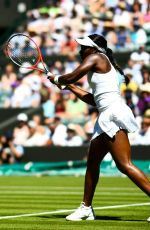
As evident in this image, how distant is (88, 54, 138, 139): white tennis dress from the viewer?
31.4 feet

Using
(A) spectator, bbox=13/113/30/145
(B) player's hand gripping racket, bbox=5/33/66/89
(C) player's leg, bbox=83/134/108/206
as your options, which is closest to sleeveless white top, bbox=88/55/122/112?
(C) player's leg, bbox=83/134/108/206

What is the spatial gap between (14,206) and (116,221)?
257cm

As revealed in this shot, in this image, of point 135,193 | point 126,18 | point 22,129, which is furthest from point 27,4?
point 135,193

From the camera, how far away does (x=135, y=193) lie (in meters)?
14.8

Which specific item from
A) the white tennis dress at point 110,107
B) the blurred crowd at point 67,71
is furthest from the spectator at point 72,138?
the white tennis dress at point 110,107

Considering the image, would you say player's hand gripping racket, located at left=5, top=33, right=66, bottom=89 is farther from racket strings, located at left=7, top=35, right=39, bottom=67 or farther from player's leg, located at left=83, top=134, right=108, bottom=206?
player's leg, located at left=83, top=134, right=108, bottom=206

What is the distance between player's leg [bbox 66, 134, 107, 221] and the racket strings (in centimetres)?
142

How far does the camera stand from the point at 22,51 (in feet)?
35.1

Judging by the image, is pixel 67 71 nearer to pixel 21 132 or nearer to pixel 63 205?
pixel 21 132

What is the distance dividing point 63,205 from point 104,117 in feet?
9.31

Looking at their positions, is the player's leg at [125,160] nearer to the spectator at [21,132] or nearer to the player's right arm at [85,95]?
the player's right arm at [85,95]

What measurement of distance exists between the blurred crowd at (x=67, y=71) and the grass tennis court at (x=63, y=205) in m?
3.45

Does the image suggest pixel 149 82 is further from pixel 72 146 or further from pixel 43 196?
pixel 43 196

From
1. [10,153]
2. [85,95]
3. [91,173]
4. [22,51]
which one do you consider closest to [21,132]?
[10,153]
